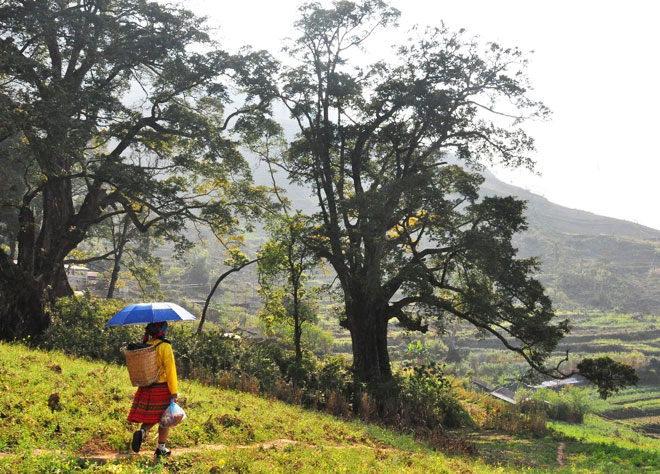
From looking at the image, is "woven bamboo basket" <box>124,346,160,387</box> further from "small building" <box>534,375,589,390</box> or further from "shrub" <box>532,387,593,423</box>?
"small building" <box>534,375,589,390</box>

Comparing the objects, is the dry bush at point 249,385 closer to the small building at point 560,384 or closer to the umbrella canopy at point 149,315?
the umbrella canopy at point 149,315

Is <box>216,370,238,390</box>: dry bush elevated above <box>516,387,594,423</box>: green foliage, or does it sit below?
above

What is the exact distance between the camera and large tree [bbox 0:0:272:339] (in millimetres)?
13305

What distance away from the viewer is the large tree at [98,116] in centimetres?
1330

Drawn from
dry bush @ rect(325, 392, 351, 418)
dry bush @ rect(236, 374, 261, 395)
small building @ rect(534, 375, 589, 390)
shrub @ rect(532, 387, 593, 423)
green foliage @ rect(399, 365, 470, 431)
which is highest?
dry bush @ rect(236, 374, 261, 395)

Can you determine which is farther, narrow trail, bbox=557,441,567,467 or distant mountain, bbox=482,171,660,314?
distant mountain, bbox=482,171,660,314

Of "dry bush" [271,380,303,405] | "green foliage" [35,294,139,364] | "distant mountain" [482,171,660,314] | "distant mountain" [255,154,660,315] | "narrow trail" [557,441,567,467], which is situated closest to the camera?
"narrow trail" [557,441,567,467]

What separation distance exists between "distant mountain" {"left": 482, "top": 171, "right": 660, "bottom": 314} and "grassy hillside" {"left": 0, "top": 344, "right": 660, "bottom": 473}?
5989 cm

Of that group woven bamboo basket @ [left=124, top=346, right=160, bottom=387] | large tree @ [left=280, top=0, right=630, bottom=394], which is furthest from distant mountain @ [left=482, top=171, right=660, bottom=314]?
woven bamboo basket @ [left=124, top=346, right=160, bottom=387]

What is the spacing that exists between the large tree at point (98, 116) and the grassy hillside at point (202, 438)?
197 inches

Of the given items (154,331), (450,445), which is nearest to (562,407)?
(450,445)

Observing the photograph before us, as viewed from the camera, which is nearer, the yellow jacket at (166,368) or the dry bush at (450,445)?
the yellow jacket at (166,368)

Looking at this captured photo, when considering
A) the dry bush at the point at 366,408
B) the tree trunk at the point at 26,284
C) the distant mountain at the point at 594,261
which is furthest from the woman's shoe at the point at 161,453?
the distant mountain at the point at 594,261

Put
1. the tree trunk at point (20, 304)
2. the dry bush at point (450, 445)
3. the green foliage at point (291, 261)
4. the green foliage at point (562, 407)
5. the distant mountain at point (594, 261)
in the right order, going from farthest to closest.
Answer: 1. the distant mountain at point (594, 261)
2. the green foliage at point (562, 407)
3. the green foliage at point (291, 261)
4. the tree trunk at point (20, 304)
5. the dry bush at point (450, 445)
